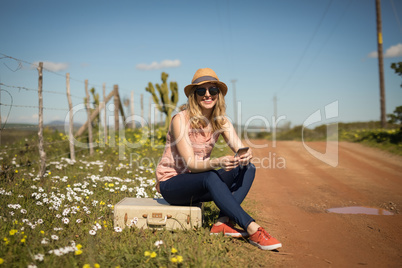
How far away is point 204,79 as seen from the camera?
337cm

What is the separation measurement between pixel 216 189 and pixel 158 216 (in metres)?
0.69

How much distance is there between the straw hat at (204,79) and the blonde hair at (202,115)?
0.07m

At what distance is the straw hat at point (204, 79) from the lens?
11.0 feet

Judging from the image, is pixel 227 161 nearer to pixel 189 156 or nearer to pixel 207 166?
pixel 207 166

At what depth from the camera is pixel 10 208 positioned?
147 inches

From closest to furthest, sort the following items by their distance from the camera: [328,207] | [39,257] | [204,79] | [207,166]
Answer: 1. [39,257]
2. [207,166]
3. [204,79]
4. [328,207]

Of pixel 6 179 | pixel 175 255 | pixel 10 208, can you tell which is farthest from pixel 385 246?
pixel 6 179

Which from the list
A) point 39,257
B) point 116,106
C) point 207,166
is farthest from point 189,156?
point 116,106

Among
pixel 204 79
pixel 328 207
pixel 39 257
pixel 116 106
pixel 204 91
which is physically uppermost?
pixel 116 106

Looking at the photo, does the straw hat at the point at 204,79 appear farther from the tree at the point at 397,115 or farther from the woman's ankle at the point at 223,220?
the tree at the point at 397,115

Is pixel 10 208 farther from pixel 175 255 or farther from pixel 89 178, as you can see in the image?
pixel 175 255

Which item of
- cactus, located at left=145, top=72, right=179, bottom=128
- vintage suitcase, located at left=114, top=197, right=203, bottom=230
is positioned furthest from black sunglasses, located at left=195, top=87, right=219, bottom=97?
cactus, located at left=145, top=72, right=179, bottom=128

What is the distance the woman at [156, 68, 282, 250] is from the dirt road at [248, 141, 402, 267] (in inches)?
18.8

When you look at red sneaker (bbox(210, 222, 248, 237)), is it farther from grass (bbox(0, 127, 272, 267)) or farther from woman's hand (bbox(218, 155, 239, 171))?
woman's hand (bbox(218, 155, 239, 171))
